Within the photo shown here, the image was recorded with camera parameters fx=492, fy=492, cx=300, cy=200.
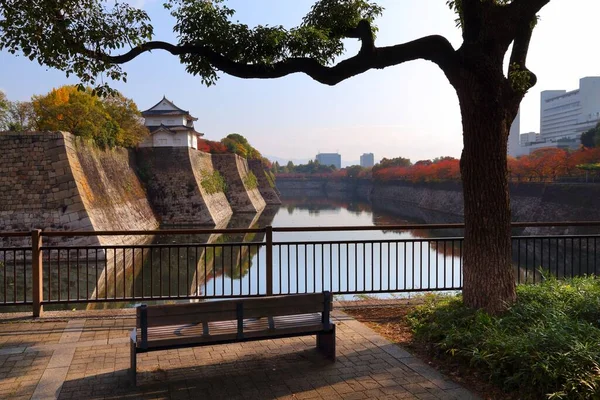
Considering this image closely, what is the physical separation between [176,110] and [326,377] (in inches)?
1958

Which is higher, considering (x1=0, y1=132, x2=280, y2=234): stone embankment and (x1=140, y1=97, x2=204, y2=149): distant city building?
(x1=140, y1=97, x2=204, y2=149): distant city building

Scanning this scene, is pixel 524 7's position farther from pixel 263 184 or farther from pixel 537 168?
pixel 263 184

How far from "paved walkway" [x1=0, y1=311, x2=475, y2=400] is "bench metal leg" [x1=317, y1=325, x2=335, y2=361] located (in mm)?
76

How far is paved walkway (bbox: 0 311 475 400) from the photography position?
12.4 feet

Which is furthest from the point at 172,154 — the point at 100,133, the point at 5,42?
the point at 5,42

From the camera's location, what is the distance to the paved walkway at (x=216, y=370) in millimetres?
3768

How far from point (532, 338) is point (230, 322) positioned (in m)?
2.48

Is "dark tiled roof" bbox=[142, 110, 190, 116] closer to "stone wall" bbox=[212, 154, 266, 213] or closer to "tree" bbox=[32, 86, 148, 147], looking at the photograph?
"stone wall" bbox=[212, 154, 266, 213]

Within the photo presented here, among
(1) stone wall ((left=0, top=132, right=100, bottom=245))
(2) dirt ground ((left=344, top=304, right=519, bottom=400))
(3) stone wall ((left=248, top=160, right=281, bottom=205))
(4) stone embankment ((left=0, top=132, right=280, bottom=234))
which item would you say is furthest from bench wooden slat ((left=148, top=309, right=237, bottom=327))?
(3) stone wall ((left=248, top=160, right=281, bottom=205))

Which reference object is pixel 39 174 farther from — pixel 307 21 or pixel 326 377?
pixel 326 377

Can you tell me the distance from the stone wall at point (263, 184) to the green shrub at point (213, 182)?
699 inches

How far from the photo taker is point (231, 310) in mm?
4055

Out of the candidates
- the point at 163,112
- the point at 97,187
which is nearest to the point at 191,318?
the point at 97,187

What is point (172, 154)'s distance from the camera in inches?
1427
